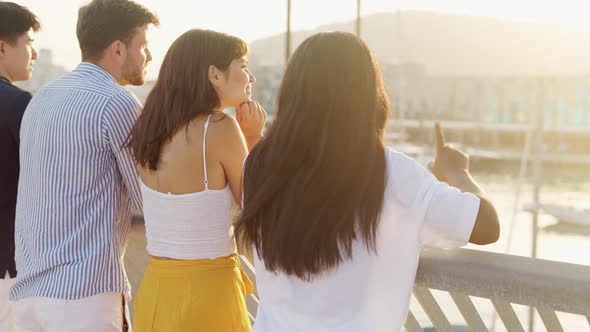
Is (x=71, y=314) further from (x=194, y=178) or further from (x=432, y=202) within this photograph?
(x=432, y=202)

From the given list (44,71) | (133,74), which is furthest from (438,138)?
Answer: (44,71)

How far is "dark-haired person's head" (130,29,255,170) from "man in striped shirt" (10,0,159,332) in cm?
11

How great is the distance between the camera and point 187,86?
5.85 feet

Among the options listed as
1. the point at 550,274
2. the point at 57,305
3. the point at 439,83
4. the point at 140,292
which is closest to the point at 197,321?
the point at 140,292

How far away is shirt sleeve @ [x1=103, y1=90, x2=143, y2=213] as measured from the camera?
1.87 meters

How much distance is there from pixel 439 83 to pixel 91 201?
121 m

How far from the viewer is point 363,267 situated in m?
1.48

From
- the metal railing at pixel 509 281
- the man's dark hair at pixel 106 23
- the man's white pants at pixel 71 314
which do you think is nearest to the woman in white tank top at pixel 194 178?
the man's white pants at pixel 71 314

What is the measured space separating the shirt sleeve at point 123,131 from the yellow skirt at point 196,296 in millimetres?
200

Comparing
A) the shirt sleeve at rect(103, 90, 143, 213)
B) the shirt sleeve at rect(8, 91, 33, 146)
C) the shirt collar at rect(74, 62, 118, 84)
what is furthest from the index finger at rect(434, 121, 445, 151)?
the shirt sleeve at rect(8, 91, 33, 146)

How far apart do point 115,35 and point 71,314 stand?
0.68 m

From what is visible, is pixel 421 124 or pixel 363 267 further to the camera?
pixel 421 124

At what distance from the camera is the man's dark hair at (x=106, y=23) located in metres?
1.97

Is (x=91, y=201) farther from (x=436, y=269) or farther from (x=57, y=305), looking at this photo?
(x=436, y=269)
